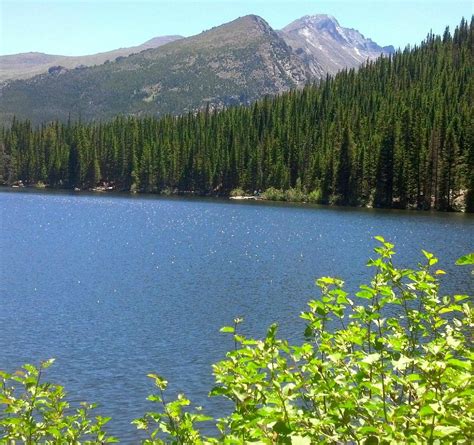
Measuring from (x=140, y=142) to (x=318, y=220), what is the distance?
306ft

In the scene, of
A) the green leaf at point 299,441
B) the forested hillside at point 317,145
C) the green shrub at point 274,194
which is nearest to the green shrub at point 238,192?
the forested hillside at point 317,145

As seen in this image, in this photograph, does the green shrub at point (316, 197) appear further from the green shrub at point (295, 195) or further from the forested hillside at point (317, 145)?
the green shrub at point (295, 195)

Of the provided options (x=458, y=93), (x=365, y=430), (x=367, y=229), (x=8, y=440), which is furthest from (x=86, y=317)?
(x=458, y=93)

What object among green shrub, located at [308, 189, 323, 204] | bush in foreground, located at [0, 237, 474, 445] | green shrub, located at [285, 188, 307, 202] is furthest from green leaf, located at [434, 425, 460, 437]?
green shrub, located at [285, 188, 307, 202]

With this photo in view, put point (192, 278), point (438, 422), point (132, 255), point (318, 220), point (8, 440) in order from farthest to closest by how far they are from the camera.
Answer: point (318, 220) → point (132, 255) → point (192, 278) → point (8, 440) → point (438, 422)

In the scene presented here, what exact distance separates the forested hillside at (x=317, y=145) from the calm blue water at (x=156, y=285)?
36.3m

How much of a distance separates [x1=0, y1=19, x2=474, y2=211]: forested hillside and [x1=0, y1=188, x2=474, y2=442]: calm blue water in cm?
3629

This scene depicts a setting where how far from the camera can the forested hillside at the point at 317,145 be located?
108562mm

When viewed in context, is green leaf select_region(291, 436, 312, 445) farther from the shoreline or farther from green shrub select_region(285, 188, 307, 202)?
green shrub select_region(285, 188, 307, 202)

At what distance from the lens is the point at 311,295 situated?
31.3 m

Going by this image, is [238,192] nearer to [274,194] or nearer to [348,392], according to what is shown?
[274,194]

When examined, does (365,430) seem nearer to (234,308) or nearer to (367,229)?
(234,308)

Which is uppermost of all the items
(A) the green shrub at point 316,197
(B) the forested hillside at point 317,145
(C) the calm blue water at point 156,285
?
(B) the forested hillside at point 317,145

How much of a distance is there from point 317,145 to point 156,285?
106 m
